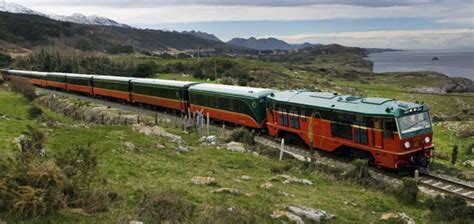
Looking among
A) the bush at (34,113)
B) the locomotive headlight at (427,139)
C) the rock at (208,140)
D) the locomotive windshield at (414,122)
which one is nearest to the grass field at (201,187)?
the rock at (208,140)

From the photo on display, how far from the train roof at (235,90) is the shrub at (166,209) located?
1914cm

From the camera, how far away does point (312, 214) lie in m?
13.0

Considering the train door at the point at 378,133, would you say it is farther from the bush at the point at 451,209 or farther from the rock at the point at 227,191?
the rock at the point at 227,191

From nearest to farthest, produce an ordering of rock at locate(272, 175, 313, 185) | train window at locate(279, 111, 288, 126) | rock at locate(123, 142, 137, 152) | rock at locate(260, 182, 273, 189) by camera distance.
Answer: rock at locate(260, 182, 273, 189), rock at locate(272, 175, 313, 185), rock at locate(123, 142, 137, 152), train window at locate(279, 111, 288, 126)

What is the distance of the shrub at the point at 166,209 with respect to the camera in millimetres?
10758

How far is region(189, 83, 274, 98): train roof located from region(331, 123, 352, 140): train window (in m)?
8.02

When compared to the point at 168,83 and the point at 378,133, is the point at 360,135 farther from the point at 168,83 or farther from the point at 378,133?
the point at 168,83

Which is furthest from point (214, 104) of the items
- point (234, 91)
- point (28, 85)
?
point (28, 85)

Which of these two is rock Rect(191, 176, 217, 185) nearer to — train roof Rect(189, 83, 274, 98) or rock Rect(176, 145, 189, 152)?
rock Rect(176, 145, 189, 152)

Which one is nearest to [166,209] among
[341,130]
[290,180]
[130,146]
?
[290,180]

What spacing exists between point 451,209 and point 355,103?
28.7 ft

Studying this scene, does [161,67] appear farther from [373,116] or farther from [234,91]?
[373,116]

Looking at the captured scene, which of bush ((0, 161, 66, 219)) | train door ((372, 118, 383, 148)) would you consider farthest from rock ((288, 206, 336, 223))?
train door ((372, 118, 383, 148))

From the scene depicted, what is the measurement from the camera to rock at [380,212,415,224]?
13641 mm
